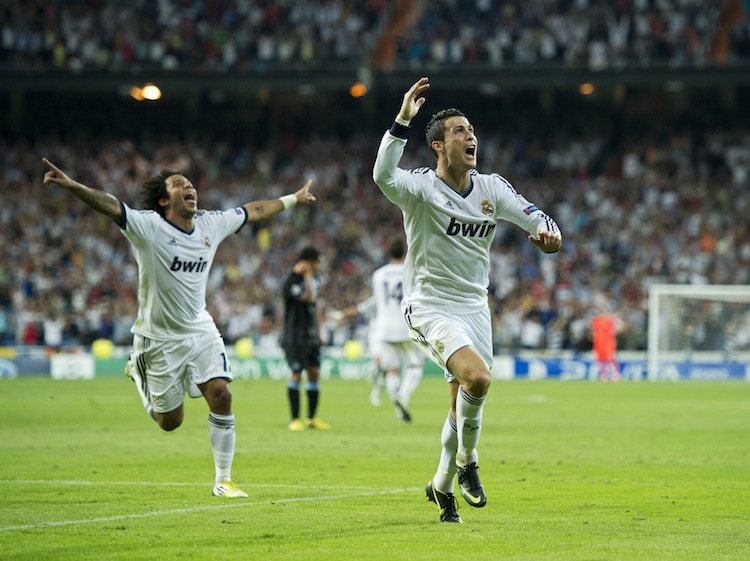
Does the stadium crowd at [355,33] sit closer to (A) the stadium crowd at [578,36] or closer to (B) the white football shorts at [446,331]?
(A) the stadium crowd at [578,36]

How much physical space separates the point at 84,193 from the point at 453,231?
9.22 ft

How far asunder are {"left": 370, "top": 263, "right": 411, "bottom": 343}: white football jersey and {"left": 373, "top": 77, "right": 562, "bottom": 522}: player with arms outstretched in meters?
10.4

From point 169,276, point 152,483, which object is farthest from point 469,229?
point 152,483

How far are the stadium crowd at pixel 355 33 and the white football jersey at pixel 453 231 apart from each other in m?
33.1

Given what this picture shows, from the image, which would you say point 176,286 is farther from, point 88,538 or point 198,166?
point 198,166

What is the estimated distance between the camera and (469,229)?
9078mm

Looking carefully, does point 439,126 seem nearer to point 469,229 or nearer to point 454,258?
point 469,229

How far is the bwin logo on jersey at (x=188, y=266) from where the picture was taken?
10.5 metres

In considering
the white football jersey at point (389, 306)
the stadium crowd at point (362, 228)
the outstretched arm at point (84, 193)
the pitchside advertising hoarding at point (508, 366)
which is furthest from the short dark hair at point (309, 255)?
the stadium crowd at point (362, 228)

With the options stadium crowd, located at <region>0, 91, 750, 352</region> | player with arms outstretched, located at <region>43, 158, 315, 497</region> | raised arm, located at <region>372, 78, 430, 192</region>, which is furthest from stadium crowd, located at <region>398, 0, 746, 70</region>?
raised arm, located at <region>372, 78, 430, 192</region>

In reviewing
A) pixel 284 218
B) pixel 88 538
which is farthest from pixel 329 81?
pixel 88 538

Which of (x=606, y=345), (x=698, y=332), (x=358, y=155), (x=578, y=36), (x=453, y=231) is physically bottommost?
(x=606, y=345)

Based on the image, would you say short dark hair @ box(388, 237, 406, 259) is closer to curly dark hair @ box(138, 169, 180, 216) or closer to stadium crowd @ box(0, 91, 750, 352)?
curly dark hair @ box(138, 169, 180, 216)

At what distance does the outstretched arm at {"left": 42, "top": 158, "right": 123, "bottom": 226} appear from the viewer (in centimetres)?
930
